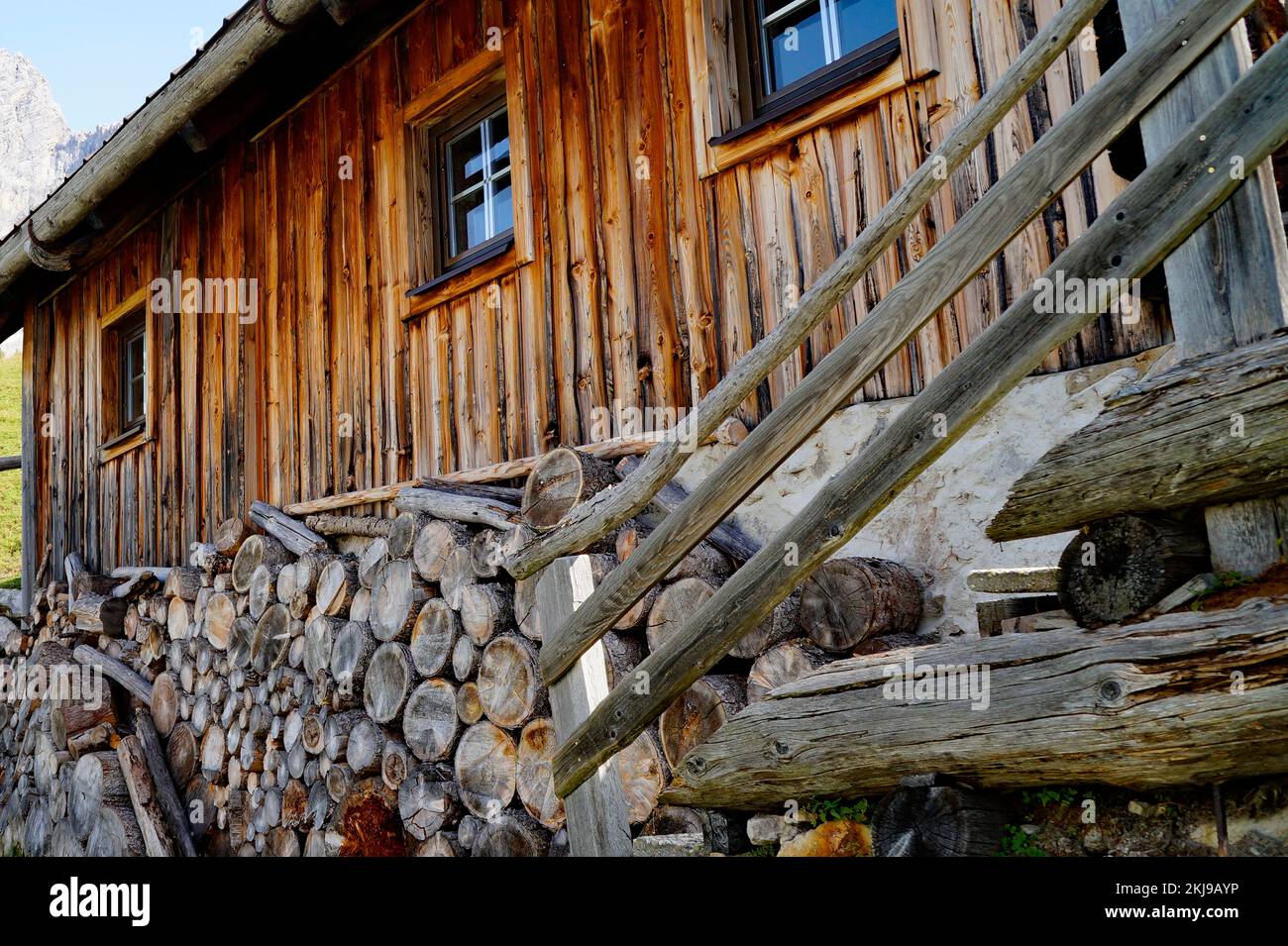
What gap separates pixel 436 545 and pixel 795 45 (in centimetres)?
269

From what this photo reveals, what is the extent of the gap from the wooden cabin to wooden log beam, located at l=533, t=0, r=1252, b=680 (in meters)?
0.90

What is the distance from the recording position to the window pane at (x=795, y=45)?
167 inches

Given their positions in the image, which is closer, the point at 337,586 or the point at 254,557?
the point at 337,586

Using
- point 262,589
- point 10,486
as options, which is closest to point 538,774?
point 262,589

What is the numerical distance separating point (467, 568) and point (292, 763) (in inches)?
72.6

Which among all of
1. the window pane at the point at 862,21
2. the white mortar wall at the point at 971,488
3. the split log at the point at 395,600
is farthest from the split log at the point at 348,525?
the window pane at the point at 862,21

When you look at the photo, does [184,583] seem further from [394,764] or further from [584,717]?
[584,717]

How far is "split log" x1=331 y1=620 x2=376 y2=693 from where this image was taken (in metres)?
4.75

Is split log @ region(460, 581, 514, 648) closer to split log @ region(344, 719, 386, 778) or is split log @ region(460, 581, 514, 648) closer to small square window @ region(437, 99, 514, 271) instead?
split log @ region(344, 719, 386, 778)

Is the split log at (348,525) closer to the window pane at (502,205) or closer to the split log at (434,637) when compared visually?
the split log at (434,637)

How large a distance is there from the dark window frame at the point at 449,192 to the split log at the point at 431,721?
2.50 metres

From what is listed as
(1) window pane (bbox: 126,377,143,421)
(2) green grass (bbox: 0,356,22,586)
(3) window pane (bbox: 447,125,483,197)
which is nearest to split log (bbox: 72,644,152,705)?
(1) window pane (bbox: 126,377,143,421)

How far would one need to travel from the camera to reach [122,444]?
8.79 m
